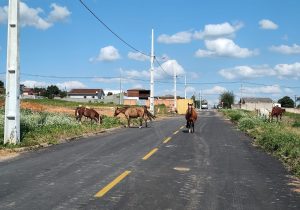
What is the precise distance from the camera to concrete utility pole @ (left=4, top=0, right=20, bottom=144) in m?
16.8

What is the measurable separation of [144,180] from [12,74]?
355 inches

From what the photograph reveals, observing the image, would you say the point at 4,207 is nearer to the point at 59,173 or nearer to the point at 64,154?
the point at 59,173

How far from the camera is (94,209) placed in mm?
7340

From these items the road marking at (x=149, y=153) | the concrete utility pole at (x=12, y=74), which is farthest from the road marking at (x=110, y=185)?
the concrete utility pole at (x=12, y=74)

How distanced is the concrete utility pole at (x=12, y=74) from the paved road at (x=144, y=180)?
6.01ft

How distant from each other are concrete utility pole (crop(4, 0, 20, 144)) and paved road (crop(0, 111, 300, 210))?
6.01 ft

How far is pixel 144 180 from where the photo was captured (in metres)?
10.0

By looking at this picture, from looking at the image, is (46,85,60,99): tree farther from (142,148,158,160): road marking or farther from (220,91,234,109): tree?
(142,148,158,160): road marking

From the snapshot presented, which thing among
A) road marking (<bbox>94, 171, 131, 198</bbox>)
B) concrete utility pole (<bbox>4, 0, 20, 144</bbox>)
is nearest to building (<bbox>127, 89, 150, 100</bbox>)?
concrete utility pole (<bbox>4, 0, 20, 144</bbox>)

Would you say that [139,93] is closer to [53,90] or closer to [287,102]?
[53,90]

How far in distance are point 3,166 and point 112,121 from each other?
21.3 m

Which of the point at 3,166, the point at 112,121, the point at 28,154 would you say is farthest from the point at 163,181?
the point at 112,121

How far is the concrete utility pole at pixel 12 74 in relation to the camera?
55.3 ft

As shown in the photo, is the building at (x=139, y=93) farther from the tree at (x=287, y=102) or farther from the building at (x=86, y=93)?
the tree at (x=287, y=102)
